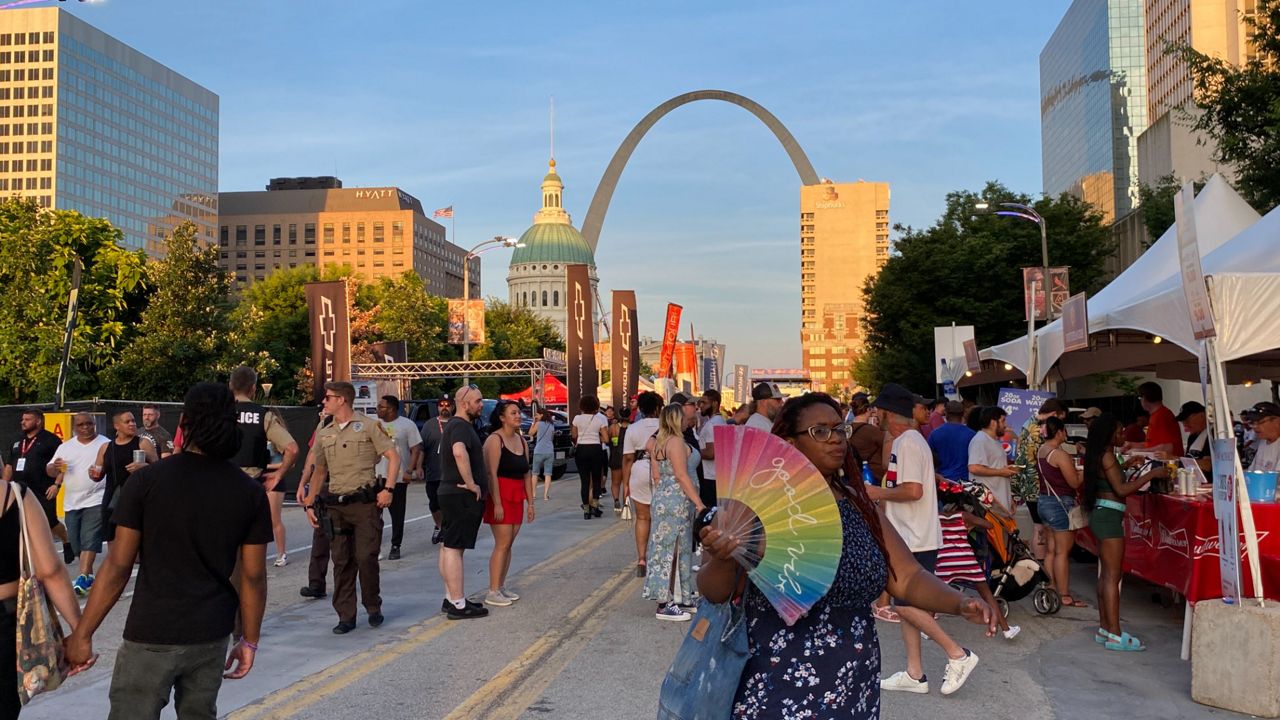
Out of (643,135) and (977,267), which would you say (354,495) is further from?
(643,135)

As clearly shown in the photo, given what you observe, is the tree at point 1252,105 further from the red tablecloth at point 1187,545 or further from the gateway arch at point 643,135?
the gateway arch at point 643,135

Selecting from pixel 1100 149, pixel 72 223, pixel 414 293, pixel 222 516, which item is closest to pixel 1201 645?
pixel 222 516

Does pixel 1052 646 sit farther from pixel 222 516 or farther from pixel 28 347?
pixel 28 347

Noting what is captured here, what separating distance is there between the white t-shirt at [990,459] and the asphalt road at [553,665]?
1.05 m

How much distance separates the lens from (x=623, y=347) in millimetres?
35156

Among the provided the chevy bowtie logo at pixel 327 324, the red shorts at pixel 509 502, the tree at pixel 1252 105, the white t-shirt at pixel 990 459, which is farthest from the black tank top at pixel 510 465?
the chevy bowtie logo at pixel 327 324

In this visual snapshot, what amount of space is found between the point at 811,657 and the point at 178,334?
33.7 metres

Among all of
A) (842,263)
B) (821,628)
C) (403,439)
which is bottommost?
(821,628)

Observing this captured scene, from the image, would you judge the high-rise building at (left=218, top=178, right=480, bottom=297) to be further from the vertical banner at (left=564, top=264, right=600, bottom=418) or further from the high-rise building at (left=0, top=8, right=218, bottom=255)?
the vertical banner at (left=564, top=264, right=600, bottom=418)

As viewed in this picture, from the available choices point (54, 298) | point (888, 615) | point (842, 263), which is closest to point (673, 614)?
point (888, 615)

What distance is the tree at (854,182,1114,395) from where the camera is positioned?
141 ft

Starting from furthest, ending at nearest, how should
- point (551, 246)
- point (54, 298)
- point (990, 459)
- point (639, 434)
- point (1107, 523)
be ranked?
point (551, 246) < point (54, 298) < point (639, 434) < point (990, 459) < point (1107, 523)

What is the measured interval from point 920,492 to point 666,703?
3.96 meters

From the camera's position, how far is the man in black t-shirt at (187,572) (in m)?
3.91
